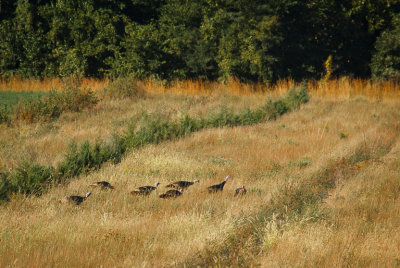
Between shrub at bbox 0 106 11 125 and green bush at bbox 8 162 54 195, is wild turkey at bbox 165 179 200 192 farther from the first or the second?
shrub at bbox 0 106 11 125

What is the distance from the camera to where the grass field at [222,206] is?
4.70m

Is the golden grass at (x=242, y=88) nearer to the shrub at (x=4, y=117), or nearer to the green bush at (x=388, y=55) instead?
the green bush at (x=388, y=55)

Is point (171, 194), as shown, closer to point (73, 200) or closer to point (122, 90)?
point (73, 200)

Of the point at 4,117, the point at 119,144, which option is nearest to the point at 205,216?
the point at 119,144

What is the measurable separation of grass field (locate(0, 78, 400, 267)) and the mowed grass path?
0.06ft

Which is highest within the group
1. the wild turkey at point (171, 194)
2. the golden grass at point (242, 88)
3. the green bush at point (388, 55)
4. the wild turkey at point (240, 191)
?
the green bush at point (388, 55)

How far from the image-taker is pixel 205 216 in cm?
583

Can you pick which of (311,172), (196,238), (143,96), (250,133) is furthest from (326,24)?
(196,238)

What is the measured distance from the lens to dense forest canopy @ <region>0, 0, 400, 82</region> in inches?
946

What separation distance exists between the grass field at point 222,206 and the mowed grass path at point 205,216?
2 cm

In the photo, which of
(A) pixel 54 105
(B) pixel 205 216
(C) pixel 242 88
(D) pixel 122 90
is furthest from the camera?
(C) pixel 242 88

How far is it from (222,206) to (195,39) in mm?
20455

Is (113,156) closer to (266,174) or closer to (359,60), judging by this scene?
(266,174)

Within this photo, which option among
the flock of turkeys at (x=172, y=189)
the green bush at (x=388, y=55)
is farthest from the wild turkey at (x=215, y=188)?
the green bush at (x=388, y=55)
